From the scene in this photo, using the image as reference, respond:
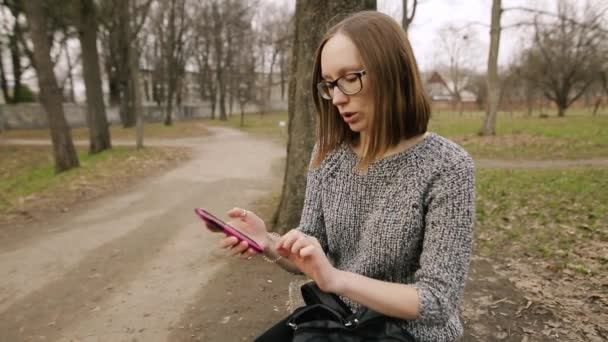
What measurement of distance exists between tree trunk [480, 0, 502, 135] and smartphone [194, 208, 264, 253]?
15380 millimetres

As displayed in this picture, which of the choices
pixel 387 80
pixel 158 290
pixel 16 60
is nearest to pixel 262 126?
pixel 16 60

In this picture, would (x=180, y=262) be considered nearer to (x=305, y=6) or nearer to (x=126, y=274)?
(x=126, y=274)

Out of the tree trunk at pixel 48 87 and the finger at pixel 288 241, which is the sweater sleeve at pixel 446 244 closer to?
the finger at pixel 288 241

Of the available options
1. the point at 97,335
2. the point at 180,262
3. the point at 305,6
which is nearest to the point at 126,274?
the point at 180,262

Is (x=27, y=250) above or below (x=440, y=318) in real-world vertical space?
below

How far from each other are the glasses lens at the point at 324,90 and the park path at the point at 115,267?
2726mm

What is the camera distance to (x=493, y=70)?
49.0 feet

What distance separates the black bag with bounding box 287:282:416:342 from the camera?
1.37 m

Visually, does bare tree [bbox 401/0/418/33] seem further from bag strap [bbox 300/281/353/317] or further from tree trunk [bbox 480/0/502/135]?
bag strap [bbox 300/281/353/317]

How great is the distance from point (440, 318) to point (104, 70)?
141 ft

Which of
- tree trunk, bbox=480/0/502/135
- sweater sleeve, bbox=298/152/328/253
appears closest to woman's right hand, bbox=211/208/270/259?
sweater sleeve, bbox=298/152/328/253

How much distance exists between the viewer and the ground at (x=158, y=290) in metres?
3.39

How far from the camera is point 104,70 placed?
1518 inches

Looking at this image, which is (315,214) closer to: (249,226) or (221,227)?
(249,226)
